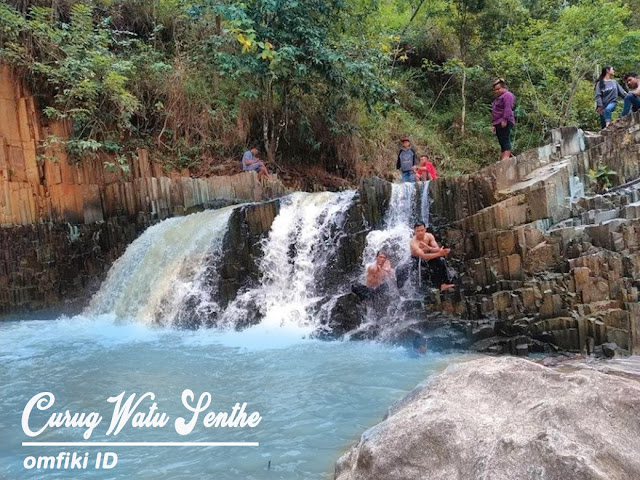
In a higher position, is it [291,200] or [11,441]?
[291,200]

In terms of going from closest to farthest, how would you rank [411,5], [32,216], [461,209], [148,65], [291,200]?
[461,209], [291,200], [32,216], [148,65], [411,5]

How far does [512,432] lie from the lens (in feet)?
7.29

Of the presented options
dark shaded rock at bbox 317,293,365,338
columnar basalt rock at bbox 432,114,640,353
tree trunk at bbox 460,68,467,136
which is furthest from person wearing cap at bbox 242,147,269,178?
tree trunk at bbox 460,68,467,136

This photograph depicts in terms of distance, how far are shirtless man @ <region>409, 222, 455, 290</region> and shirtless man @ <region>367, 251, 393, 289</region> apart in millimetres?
429

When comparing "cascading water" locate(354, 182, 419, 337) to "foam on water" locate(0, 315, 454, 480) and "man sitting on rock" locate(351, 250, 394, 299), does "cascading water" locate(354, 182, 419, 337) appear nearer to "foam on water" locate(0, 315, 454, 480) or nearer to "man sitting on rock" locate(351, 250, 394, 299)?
"man sitting on rock" locate(351, 250, 394, 299)

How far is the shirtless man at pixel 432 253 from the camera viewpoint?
704 cm

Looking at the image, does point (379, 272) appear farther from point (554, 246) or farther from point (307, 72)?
point (307, 72)

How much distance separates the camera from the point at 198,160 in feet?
42.2

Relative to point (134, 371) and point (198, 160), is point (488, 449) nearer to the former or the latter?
point (134, 371)

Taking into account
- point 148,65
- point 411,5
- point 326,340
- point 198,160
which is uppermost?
point 411,5

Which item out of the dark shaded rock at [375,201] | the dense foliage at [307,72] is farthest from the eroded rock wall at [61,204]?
the dark shaded rock at [375,201]

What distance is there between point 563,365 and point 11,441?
4806 mm

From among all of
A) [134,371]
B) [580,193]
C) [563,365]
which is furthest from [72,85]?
[563,365]

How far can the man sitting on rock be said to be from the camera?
24.3 feet
